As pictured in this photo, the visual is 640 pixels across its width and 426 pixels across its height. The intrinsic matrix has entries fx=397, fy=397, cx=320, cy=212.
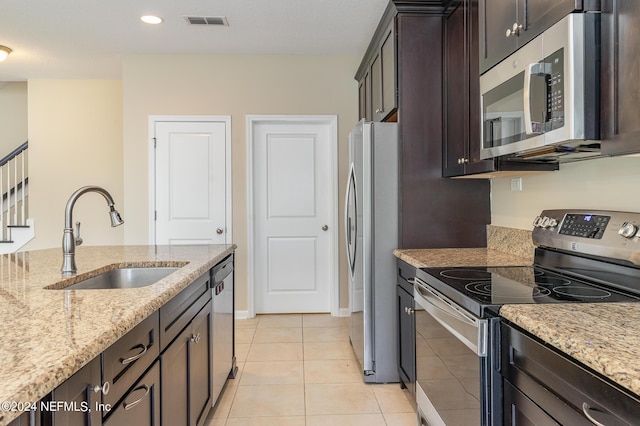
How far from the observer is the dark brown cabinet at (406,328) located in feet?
7.25

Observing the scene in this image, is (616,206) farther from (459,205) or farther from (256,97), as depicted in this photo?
(256,97)

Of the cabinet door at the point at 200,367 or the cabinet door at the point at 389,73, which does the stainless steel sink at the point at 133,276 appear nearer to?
the cabinet door at the point at 200,367

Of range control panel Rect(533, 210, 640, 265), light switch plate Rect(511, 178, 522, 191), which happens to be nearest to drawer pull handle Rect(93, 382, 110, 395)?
range control panel Rect(533, 210, 640, 265)

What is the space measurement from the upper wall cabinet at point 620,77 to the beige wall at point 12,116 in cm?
665

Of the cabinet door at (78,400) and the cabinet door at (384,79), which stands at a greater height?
the cabinet door at (384,79)

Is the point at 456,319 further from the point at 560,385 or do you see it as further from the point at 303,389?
the point at 303,389

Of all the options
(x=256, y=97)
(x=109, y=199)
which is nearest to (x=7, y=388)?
(x=109, y=199)

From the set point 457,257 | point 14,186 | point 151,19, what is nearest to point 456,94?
point 457,257

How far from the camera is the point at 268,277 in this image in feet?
13.7

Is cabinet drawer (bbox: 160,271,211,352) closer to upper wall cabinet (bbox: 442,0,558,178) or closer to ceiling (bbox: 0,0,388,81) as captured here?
upper wall cabinet (bbox: 442,0,558,178)

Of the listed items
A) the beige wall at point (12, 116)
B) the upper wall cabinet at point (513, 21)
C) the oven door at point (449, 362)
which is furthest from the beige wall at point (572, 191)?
the beige wall at point (12, 116)

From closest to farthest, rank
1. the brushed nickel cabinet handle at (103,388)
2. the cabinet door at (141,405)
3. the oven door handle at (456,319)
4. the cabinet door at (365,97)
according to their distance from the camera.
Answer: the brushed nickel cabinet handle at (103,388)
the cabinet door at (141,405)
the oven door handle at (456,319)
the cabinet door at (365,97)

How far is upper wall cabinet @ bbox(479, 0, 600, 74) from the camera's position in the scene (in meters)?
1.37

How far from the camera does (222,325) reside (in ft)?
7.61
